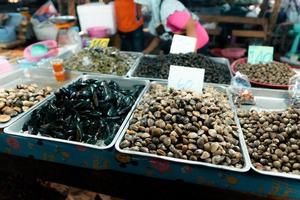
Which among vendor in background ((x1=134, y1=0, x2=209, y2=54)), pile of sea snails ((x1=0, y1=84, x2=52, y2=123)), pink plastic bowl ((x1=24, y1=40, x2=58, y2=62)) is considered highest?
vendor in background ((x1=134, y1=0, x2=209, y2=54))

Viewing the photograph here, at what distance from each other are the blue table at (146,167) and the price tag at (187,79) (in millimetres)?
526

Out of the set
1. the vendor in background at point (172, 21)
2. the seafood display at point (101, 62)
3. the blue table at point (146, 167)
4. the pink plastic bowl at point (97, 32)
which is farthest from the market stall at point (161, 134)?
the pink plastic bowl at point (97, 32)

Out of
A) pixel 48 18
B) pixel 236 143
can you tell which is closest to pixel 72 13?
pixel 48 18

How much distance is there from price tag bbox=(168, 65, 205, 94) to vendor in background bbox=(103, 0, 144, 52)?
1684mm

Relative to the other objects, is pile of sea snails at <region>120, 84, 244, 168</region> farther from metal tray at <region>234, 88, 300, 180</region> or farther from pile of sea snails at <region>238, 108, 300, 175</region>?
metal tray at <region>234, 88, 300, 180</region>

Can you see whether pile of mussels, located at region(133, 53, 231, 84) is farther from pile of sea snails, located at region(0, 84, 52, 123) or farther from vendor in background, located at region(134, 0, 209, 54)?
pile of sea snails, located at region(0, 84, 52, 123)

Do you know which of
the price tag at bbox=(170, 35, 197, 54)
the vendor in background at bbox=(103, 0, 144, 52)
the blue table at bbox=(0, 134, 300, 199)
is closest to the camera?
the blue table at bbox=(0, 134, 300, 199)

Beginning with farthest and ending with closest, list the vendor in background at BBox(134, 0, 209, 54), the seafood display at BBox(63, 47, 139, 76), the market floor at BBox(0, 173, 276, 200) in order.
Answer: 1. the vendor in background at BBox(134, 0, 209, 54)
2. the seafood display at BBox(63, 47, 139, 76)
3. the market floor at BBox(0, 173, 276, 200)

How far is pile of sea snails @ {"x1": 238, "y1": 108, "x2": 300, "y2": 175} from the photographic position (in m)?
0.99

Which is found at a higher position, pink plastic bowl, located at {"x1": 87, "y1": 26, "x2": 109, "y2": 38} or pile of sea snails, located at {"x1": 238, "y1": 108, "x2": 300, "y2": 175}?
pink plastic bowl, located at {"x1": 87, "y1": 26, "x2": 109, "y2": 38}

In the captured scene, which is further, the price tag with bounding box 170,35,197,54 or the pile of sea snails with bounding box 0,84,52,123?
the price tag with bounding box 170,35,197,54

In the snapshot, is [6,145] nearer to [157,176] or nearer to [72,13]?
[157,176]

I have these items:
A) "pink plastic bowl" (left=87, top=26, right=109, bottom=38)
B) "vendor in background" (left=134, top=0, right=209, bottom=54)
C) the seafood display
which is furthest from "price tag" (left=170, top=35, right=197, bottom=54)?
"pink plastic bowl" (left=87, top=26, right=109, bottom=38)

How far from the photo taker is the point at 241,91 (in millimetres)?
1490
